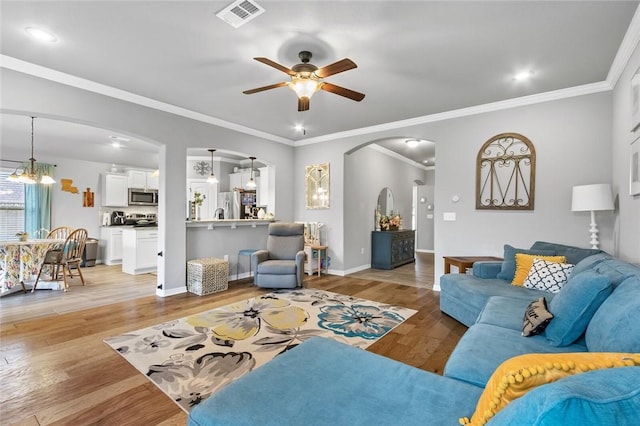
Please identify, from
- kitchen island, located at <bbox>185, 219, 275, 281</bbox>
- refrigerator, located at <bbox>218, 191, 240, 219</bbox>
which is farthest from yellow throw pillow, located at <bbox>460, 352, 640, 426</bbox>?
refrigerator, located at <bbox>218, 191, 240, 219</bbox>

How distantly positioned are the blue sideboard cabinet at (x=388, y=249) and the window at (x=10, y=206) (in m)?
7.76

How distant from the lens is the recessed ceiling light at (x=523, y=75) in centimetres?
329

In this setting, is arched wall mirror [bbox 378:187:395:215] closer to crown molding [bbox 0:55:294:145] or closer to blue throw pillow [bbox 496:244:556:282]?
crown molding [bbox 0:55:294:145]

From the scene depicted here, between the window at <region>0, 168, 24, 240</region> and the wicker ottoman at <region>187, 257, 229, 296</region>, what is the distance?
503cm

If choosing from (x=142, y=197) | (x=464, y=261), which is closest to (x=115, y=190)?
(x=142, y=197)

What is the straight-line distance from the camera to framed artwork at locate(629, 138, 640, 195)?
8.20 feet

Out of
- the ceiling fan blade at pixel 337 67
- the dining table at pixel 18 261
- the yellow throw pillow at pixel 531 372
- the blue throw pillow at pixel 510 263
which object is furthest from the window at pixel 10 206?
the blue throw pillow at pixel 510 263

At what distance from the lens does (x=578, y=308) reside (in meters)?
1.71

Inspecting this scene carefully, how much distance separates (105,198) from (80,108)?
467cm

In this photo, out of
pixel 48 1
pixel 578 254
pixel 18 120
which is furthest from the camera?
pixel 18 120

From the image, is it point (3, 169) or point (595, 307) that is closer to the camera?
point (595, 307)

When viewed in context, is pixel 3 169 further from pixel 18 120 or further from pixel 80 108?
pixel 80 108

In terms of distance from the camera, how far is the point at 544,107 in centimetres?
391

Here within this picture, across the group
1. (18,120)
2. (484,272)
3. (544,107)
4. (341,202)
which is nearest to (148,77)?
(18,120)
